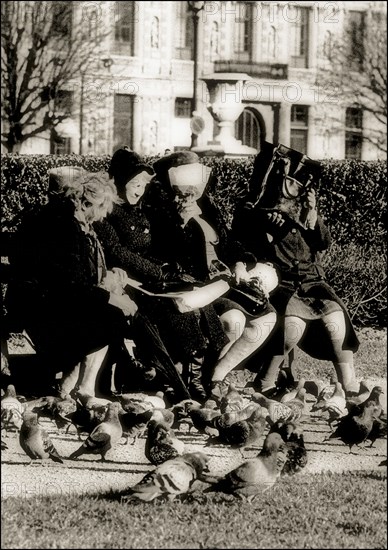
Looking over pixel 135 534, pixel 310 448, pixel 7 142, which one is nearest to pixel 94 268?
pixel 310 448

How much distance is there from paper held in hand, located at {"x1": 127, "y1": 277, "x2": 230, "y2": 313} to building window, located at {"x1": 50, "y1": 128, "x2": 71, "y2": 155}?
16.8 m

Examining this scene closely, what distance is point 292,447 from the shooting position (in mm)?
5668

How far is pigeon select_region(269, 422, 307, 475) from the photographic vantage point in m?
5.67

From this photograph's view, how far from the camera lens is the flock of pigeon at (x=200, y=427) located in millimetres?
5172

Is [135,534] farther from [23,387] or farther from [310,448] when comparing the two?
[23,387]

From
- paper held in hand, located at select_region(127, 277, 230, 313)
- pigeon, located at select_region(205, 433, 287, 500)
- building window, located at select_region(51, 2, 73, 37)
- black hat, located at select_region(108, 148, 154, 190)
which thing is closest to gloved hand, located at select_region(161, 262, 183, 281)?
paper held in hand, located at select_region(127, 277, 230, 313)

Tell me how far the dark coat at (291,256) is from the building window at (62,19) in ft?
46.3

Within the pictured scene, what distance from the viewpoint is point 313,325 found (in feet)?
22.7

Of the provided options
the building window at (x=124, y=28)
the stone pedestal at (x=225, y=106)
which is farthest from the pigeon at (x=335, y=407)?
the building window at (x=124, y=28)

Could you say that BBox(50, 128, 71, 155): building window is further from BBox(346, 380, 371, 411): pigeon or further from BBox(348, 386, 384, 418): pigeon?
BBox(348, 386, 384, 418): pigeon

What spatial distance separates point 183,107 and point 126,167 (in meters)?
20.7

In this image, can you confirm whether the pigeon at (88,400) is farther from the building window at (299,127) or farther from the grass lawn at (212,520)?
the building window at (299,127)

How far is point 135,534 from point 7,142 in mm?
20587

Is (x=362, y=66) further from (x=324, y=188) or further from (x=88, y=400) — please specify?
(x=88, y=400)
